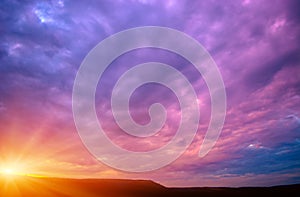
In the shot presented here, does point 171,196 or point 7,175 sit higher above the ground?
point 7,175

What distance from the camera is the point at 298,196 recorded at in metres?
50.2

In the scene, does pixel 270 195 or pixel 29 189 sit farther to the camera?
pixel 270 195

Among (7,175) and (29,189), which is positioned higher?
(7,175)

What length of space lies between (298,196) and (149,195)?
30413 millimetres

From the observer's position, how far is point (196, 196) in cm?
5775

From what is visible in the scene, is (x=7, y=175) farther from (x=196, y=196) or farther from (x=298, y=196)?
(x=298, y=196)

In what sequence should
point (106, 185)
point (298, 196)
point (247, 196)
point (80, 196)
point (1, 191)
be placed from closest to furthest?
1. point (1, 191)
2. point (80, 196)
3. point (298, 196)
4. point (247, 196)
5. point (106, 185)

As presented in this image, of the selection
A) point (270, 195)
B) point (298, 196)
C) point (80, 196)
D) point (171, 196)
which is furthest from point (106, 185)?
point (298, 196)

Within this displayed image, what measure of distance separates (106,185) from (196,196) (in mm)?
22766

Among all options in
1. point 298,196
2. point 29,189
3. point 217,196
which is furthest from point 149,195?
point 298,196

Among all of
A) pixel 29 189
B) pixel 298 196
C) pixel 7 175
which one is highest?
pixel 7 175

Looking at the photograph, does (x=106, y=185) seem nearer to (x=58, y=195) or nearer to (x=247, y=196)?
(x=58, y=195)

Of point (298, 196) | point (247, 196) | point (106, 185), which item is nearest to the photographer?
point (298, 196)

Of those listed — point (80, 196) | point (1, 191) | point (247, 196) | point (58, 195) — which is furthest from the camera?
point (247, 196)
